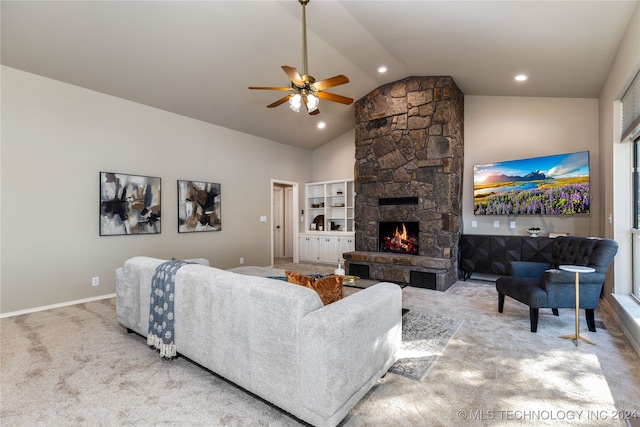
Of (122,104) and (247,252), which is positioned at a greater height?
(122,104)

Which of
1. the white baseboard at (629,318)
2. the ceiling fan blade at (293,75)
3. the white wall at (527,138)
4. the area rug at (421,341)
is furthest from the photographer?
the white wall at (527,138)

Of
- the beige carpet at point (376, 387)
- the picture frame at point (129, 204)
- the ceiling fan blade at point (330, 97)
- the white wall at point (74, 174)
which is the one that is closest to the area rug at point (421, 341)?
the beige carpet at point (376, 387)

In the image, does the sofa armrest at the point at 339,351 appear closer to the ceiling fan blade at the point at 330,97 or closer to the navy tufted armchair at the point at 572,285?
the navy tufted armchair at the point at 572,285

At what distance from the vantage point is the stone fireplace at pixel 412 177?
504 centimetres

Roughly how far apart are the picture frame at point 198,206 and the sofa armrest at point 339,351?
4249 mm

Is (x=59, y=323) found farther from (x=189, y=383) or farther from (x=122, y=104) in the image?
(x=122, y=104)

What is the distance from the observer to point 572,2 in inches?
102

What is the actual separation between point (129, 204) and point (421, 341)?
4436 millimetres

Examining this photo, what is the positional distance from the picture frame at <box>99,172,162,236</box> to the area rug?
4.09 meters

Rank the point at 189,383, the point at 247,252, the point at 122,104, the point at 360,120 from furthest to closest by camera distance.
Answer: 1. the point at 247,252
2. the point at 360,120
3. the point at 122,104
4. the point at 189,383

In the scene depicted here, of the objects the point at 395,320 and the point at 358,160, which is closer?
the point at 395,320

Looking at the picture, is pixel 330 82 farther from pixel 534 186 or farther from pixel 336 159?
pixel 336 159

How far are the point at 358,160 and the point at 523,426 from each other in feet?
16.0

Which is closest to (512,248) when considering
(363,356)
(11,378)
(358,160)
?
(358,160)
